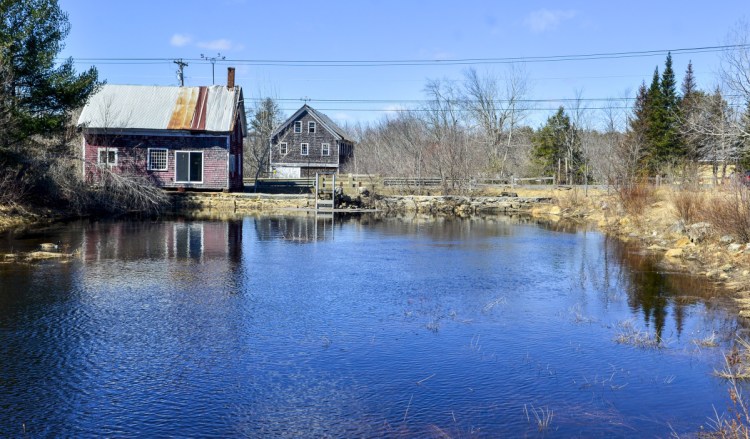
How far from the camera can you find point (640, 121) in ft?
169

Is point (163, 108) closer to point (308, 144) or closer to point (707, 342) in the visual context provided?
point (308, 144)

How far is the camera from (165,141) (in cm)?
4000

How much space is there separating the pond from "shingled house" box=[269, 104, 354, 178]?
49255mm

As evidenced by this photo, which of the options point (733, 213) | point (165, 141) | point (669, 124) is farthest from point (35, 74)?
point (669, 124)

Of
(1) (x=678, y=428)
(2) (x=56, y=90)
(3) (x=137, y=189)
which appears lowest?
(1) (x=678, y=428)

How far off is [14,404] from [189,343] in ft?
9.54

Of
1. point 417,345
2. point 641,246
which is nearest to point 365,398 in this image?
point 417,345

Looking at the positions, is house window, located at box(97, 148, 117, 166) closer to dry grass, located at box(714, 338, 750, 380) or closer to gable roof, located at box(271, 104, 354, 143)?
gable roof, located at box(271, 104, 354, 143)

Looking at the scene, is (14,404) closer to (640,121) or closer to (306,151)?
(640,121)

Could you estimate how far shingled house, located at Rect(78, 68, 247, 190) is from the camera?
1559 inches

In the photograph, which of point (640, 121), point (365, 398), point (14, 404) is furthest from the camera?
point (640, 121)

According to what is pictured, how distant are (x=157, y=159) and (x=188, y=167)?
6.08ft

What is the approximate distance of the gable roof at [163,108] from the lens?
3959cm

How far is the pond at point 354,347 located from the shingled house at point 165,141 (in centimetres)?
2110
